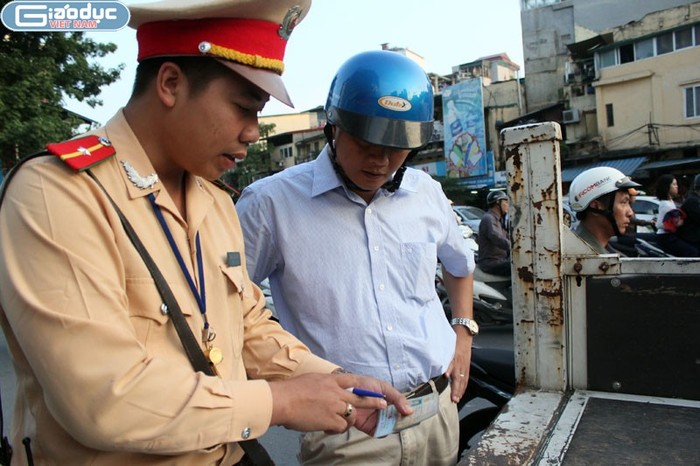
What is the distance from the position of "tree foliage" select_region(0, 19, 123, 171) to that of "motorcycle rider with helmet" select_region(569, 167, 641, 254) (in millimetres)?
9992

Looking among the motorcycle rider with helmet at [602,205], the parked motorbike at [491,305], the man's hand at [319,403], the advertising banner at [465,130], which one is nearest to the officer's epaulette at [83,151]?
the man's hand at [319,403]

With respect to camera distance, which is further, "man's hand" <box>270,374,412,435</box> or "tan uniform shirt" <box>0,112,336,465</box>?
"man's hand" <box>270,374,412,435</box>

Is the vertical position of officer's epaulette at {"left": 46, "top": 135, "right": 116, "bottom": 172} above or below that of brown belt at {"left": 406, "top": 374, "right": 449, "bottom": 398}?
above

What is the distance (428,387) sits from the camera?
1893 mm

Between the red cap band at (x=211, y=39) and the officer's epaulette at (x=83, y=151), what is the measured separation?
0.72 feet

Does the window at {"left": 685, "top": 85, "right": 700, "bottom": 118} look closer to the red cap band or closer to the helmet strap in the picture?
the helmet strap

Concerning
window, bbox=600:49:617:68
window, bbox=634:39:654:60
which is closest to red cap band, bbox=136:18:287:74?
window, bbox=634:39:654:60

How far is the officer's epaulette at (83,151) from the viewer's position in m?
1.08

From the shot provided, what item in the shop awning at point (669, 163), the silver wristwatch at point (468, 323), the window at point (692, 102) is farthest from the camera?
the window at point (692, 102)

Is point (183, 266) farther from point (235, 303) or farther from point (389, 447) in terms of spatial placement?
point (389, 447)

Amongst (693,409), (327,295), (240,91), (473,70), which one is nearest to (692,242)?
(693,409)

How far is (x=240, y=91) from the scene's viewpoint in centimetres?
128

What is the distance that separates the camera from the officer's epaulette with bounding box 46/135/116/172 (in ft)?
3.55

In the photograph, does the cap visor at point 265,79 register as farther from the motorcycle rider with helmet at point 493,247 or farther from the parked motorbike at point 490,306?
the motorcycle rider with helmet at point 493,247
